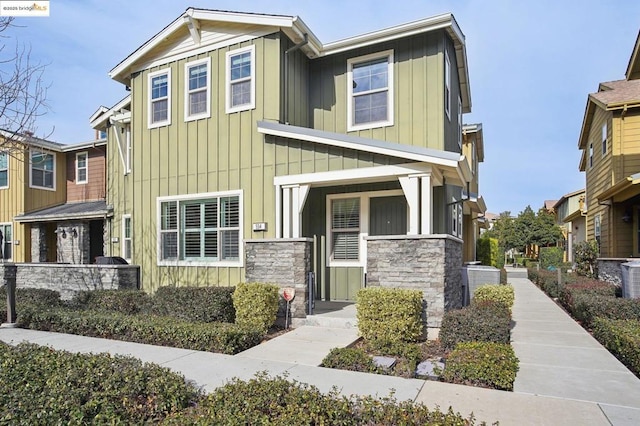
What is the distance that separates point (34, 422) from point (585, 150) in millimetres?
21938

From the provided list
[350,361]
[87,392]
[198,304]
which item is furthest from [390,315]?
[87,392]

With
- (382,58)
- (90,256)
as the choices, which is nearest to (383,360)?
(382,58)

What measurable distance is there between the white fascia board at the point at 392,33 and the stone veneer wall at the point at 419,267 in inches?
186

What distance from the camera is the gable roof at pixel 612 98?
13.0 metres

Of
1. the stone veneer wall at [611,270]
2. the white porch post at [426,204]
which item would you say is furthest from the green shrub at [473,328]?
the stone veneer wall at [611,270]

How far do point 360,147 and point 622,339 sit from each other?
4945 mm

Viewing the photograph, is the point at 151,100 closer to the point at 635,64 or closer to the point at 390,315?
the point at 390,315

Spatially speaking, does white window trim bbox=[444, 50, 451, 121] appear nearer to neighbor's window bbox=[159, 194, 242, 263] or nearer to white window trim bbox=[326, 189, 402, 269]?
→ white window trim bbox=[326, 189, 402, 269]

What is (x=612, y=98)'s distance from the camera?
547 inches

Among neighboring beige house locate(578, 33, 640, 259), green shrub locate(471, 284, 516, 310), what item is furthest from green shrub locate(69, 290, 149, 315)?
neighboring beige house locate(578, 33, 640, 259)

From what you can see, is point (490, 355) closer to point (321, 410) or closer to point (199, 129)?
point (321, 410)

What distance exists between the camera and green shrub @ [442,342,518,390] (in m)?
4.33

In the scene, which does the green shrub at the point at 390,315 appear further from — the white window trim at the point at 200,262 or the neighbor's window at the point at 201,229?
the neighbor's window at the point at 201,229

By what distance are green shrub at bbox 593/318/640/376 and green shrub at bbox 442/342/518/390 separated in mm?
1500
